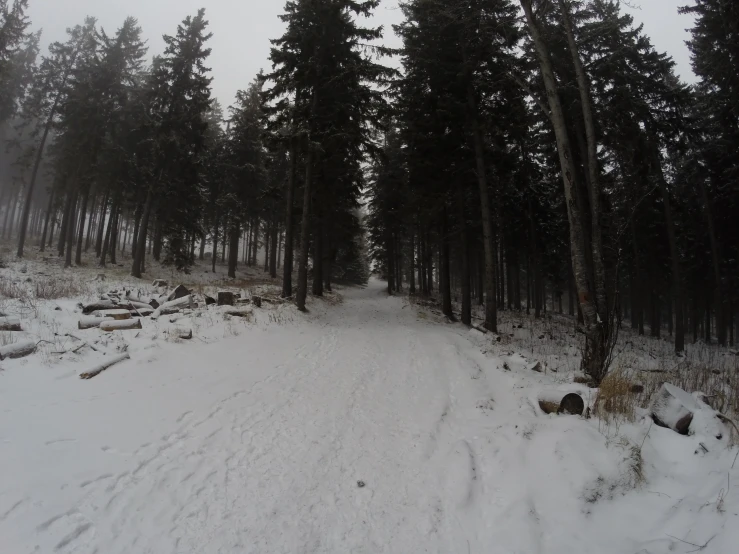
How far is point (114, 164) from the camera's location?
25.1 m

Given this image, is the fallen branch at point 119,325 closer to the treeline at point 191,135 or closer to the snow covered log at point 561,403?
the treeline at point 191,135

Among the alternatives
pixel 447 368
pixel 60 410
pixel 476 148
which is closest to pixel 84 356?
pixel 60 410

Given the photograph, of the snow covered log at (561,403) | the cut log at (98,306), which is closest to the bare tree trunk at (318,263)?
the cut log at (98,306)

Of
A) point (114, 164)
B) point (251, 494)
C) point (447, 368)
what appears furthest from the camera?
point (114, 164)

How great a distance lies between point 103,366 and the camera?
6.14 meters

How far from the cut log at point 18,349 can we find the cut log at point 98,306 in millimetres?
3266

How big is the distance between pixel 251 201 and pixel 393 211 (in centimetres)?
1206

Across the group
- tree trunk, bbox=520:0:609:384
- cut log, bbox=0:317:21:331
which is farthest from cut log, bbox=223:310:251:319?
tree trunk, bbox=520:0:609:384

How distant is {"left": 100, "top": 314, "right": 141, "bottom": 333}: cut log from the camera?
8.10m

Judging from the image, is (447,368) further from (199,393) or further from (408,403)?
(199,393)

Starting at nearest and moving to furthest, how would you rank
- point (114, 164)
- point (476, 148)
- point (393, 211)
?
1. point (476, 148)
2. point (114, 164)
3. point (393, 211)

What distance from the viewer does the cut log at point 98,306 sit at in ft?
29.9

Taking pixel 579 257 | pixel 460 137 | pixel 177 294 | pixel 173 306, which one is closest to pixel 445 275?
pixel 460 137

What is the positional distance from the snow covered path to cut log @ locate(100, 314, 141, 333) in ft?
6.34
